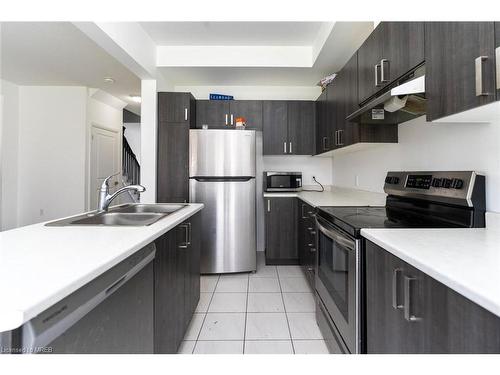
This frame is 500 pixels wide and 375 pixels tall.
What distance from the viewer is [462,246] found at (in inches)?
33.5

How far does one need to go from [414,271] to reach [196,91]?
3.58 m

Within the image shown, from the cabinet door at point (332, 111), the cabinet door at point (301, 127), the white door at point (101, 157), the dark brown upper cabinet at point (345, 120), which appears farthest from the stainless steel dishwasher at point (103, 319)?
the white door at point (101, 157)

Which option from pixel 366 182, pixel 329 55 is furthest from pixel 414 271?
pixel 329 55

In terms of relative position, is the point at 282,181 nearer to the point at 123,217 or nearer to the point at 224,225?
the point at 224,225

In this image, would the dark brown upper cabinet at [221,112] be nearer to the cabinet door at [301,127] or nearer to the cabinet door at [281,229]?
the cabinet door at [301,127]

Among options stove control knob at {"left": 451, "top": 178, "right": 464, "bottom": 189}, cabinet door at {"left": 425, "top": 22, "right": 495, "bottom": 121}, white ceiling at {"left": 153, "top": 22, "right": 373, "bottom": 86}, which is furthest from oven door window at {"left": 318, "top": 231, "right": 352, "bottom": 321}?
white ceiling at {"left": 153, "top": 22, "right": 373, "bottom": 86}

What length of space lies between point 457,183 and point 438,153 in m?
0.37

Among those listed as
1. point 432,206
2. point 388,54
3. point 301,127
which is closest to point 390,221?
→ point 432,206

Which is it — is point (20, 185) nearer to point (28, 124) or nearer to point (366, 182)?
point (28, 124)


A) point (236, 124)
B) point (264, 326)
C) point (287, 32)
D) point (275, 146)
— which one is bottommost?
point (264, 326)

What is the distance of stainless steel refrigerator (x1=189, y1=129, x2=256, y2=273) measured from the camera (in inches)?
115

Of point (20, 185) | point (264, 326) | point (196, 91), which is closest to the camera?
point (264, 326)

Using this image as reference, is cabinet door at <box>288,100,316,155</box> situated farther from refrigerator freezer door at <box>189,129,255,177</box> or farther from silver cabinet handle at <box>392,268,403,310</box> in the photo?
silver cabinet handle at <box>392,268,403,310</box>

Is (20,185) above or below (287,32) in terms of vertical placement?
below
